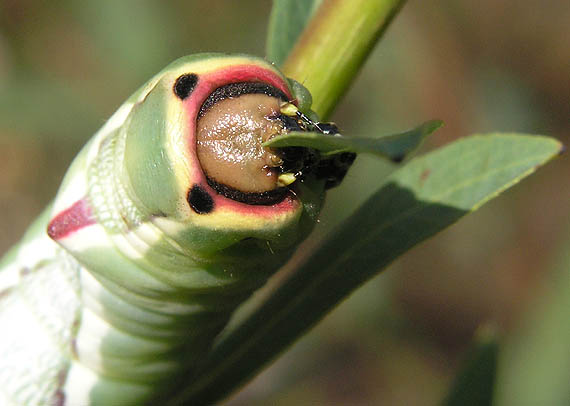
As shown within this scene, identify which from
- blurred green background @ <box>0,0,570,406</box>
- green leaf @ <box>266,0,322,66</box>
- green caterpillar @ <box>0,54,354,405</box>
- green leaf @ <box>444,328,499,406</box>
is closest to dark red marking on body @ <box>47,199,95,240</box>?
green caterpillar @ <box>0,54,354,405</box>

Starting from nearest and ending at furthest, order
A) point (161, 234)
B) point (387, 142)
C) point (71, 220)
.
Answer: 1. point (387, 142)
2. point (161, 234)
3. point (71, 220)

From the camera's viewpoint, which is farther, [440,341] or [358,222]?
[440,341]

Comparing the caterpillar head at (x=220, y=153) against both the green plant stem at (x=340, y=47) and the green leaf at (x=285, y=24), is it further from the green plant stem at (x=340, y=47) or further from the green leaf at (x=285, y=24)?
the green leaf at (x=285, y=24)

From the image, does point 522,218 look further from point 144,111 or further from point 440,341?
point 144,111

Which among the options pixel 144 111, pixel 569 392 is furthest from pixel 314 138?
pixel 569 392

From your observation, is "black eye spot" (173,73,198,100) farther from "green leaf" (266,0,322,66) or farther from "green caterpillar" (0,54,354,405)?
"green leaf" (266,0,322,66)

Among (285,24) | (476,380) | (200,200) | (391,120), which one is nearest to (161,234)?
(200,200)

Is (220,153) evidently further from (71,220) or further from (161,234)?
(71,220)
